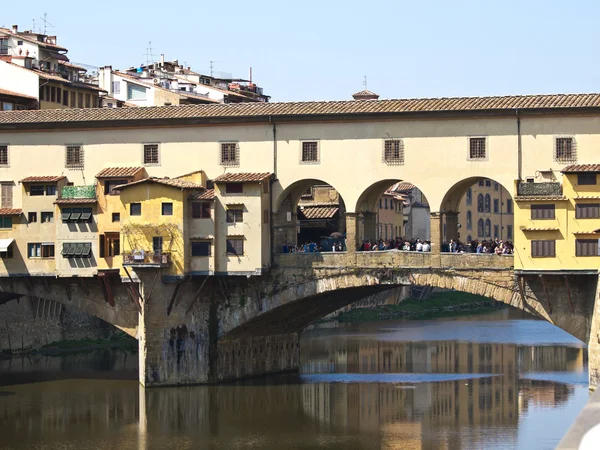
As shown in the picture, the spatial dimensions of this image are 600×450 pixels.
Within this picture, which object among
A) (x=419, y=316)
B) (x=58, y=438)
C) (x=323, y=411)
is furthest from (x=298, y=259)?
(x=419, y=316)

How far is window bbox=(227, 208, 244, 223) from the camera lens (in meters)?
54.5

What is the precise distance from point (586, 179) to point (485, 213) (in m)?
58.2

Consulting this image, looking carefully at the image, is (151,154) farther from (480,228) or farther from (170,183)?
(480,228)

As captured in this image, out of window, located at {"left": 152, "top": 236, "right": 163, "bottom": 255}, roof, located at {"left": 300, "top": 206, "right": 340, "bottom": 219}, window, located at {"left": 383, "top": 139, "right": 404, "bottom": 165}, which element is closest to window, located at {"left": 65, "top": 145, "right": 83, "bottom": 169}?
window, located at {"left": 152, "top": 236, "right": 163, "bottom": 255}

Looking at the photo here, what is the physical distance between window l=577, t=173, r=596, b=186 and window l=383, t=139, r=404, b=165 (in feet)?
23.4

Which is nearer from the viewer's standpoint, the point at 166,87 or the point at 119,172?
the point at 119,172

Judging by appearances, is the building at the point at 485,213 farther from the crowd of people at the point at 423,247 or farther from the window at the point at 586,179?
the window at the point at 586,179

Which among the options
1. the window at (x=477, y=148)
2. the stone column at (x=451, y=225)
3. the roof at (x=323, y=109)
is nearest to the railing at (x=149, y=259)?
the roof at (x=323, y=109)

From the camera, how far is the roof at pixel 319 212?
67.6 metres

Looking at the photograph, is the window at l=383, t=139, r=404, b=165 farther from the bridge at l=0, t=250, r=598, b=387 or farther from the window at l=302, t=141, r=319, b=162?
the bridge at l=0, t=250, r=598, b=387

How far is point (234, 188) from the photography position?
5456cm

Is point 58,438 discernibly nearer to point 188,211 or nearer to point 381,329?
point 188,211

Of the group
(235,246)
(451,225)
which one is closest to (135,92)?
(235,246)

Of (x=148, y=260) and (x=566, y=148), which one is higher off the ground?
(x=566, y=148)
